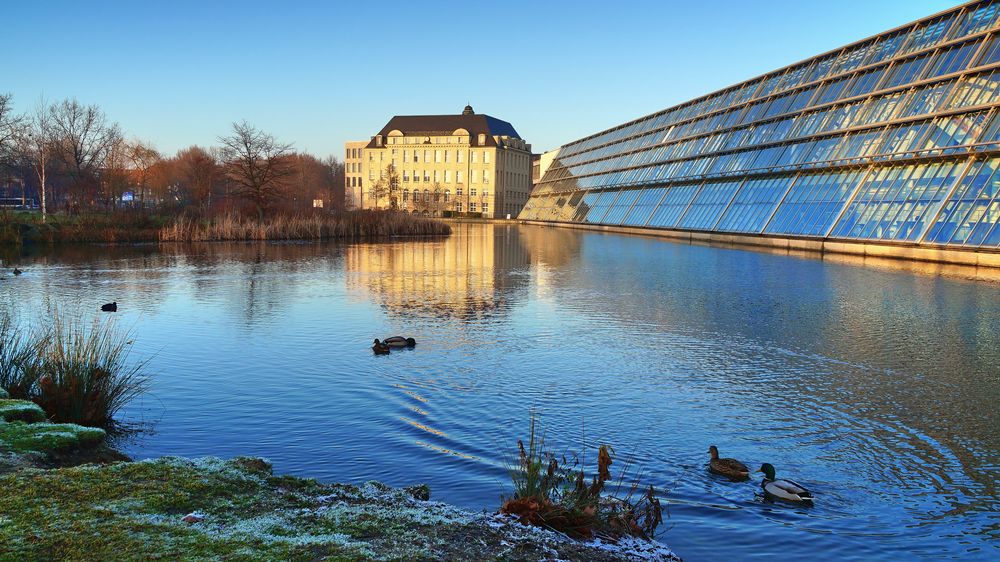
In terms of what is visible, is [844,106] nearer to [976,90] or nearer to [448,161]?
[976,90]

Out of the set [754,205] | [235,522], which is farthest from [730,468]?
[754,205]

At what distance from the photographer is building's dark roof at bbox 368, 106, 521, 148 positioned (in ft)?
438

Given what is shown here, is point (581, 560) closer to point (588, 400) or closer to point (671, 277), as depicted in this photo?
point (588, 400)

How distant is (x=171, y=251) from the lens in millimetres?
34406

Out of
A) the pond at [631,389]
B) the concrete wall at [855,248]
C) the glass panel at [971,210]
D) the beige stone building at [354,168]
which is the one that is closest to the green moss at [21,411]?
the pond at [631,389]

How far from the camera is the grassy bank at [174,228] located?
37.5 metres

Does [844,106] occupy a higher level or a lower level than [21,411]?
higher

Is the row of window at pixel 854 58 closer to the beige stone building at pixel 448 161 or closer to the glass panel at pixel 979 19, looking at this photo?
the glass panel at pixel 979 19

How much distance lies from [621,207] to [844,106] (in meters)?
27.3

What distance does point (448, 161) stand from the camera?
132875 mm

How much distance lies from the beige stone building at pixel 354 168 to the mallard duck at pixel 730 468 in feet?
459

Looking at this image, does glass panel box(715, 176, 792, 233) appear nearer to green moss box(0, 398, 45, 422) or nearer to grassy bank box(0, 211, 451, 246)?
grassy bank box(0, 211, 451, 246)

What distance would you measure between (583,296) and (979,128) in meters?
24.1

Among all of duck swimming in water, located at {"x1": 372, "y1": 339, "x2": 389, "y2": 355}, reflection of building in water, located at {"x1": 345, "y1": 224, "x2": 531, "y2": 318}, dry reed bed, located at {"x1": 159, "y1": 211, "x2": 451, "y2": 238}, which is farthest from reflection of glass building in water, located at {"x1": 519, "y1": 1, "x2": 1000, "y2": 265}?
duck swimming in water, located at {"x1": 372, "y1": 339, "x2": 389, "y2": 355}
